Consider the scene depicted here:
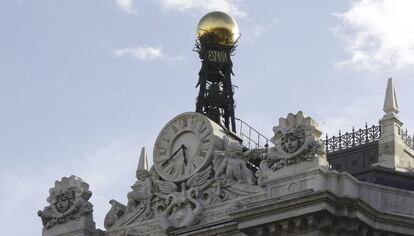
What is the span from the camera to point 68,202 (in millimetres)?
68000

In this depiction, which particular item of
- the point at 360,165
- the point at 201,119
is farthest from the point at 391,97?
the point at 201,119

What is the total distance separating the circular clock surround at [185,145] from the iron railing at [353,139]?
7.78 metres

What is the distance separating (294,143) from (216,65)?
2117 centimetres

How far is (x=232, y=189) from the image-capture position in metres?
62.8

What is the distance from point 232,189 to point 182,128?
13.6ft

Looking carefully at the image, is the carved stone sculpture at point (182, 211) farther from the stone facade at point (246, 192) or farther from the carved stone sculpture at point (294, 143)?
the carved stone sculpture at point (294, 143)

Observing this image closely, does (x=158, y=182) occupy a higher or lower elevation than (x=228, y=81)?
lower

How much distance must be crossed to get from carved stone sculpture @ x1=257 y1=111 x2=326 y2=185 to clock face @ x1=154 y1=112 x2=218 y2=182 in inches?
185

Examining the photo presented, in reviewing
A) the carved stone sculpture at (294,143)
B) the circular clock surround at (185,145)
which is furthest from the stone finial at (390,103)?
the carved stone sculpture at (294,143)

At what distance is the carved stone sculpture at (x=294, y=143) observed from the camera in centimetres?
5875

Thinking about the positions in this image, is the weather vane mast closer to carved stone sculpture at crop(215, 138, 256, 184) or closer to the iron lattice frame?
the iron lattice frame

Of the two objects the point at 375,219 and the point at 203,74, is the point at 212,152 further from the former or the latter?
the point at 203,74

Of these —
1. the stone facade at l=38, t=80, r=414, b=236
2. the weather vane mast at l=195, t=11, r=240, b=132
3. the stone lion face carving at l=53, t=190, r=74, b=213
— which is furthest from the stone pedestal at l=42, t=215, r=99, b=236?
the weather vane mast at l=195, t=11, r=240, b=132

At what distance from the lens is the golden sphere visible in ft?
260
